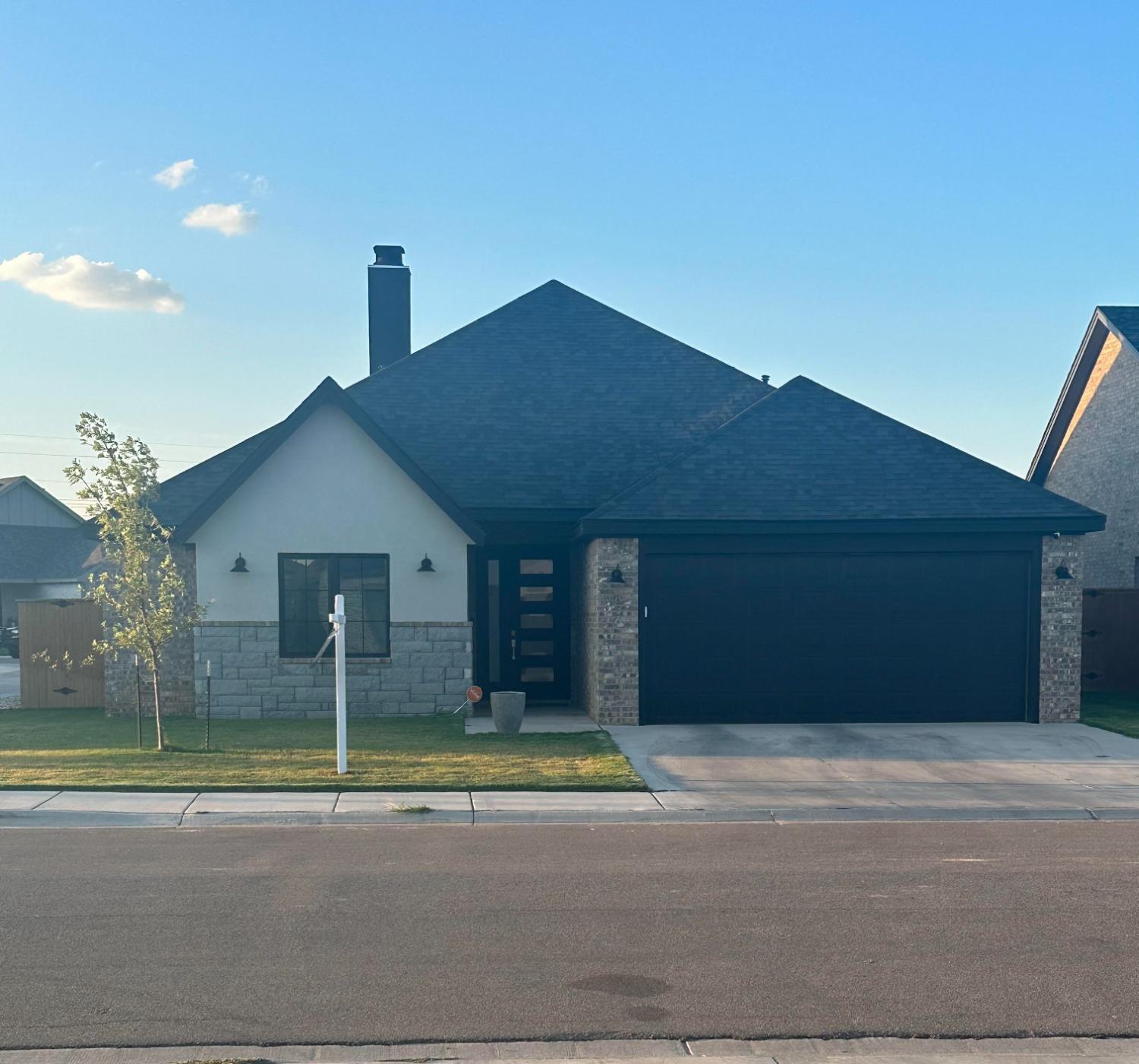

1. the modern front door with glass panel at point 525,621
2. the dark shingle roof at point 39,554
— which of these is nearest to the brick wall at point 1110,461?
the modern front door with glass panel at point 525,621

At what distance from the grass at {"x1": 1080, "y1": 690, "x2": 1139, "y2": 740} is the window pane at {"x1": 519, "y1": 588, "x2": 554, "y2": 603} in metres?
8.89

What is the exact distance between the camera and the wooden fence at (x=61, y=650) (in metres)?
19.2

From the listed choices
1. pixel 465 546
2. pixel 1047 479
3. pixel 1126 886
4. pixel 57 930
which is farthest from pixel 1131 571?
pixel 57 930

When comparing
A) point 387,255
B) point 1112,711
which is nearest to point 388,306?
point 387,255

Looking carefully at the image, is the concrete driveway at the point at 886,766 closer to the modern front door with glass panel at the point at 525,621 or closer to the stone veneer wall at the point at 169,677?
the modern front door with glass panel at the point at 525,621

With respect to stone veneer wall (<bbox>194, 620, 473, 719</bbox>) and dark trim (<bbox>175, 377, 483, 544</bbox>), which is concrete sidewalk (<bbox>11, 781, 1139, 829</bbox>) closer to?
stone veneer wall (<bbox>194, 620, 473, 719</bbox>)

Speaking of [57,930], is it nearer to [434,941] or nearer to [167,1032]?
[167,1032]

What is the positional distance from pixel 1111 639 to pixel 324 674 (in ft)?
47.3

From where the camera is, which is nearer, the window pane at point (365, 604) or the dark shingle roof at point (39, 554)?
the window pane at point (365, 604)

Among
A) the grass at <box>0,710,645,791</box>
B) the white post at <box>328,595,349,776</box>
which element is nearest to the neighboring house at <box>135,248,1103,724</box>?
the grass at <box>0,710,645,791</box>

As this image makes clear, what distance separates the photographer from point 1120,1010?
236 inches

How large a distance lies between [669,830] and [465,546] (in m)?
7.95

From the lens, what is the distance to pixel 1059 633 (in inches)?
658

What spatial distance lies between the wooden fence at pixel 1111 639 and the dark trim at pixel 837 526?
4.59m
